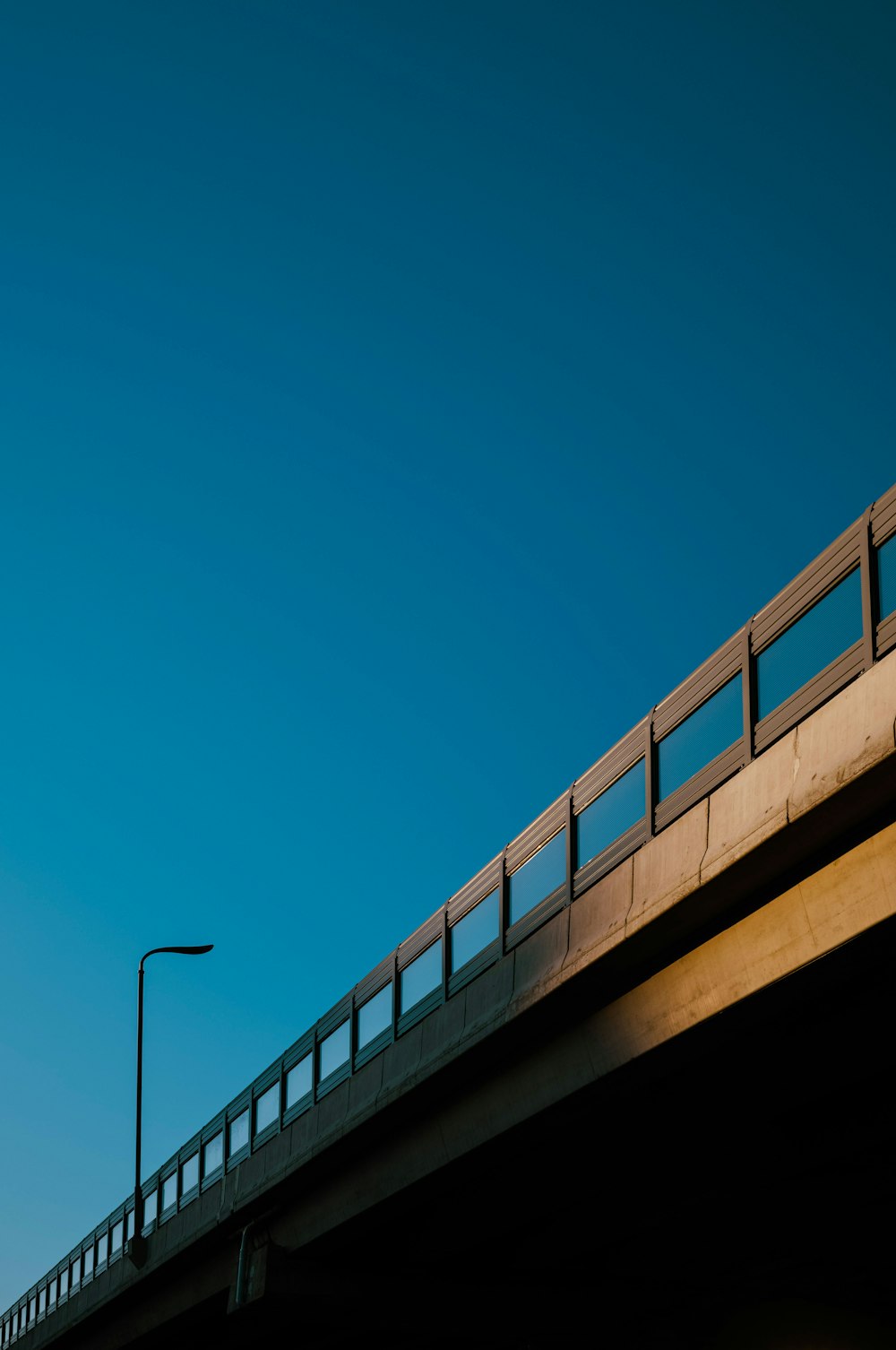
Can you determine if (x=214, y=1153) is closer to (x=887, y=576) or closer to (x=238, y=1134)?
(x=238, y=1134)

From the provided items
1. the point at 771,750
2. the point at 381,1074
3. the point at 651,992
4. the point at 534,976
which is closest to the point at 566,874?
the point at 534,976

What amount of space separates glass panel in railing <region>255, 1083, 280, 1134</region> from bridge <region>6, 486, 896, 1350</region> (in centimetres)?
14

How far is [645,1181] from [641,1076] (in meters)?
6.65

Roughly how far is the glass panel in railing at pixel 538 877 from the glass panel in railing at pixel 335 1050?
7642 millimetres

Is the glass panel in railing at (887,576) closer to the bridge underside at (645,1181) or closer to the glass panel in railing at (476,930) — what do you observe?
the bridge underside at (645,1181)

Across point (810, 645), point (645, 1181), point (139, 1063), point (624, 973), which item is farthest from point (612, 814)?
point (139, 1063)

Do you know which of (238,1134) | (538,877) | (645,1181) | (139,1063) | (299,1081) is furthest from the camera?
(139,1063)

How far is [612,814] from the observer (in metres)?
19.1

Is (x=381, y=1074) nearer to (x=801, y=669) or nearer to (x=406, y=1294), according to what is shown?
(x=406, y=1294)

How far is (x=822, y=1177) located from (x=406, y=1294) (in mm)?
10879

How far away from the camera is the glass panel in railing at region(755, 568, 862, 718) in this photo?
14367 mm

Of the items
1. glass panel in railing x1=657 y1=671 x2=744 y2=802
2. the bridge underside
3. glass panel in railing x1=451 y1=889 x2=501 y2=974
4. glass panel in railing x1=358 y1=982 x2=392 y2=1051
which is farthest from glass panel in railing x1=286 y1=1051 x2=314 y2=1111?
glass panel in railing x1=657 y1=671 x2=744 y2=802

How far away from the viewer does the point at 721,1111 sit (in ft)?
68.3

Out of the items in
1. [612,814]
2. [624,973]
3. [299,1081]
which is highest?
[299,1081]
